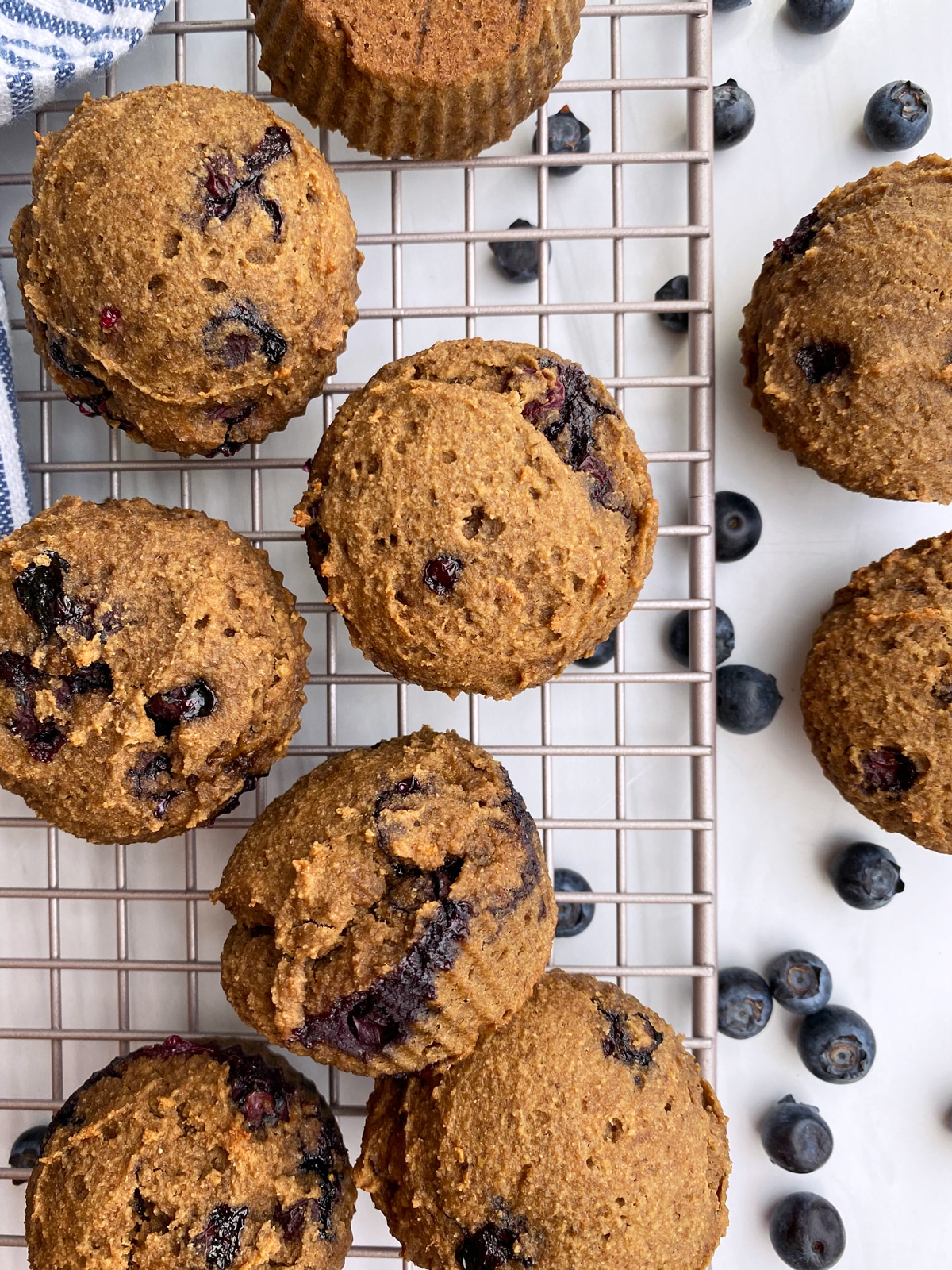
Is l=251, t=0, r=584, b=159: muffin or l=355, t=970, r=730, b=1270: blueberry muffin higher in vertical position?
l=251, t=0, r=584, b=159: muffin

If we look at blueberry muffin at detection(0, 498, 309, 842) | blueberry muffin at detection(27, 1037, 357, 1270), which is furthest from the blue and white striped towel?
blueberry muffin at detection(27, 1037, 357, 1270)

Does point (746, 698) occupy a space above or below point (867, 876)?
above

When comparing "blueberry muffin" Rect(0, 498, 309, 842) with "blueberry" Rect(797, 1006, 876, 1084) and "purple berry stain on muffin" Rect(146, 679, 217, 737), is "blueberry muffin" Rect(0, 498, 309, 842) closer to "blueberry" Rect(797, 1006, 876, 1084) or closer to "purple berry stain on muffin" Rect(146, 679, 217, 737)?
"purple berry stain on muffin" Rect(146, 679, 217, 737)

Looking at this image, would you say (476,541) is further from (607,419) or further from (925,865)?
(925,865)

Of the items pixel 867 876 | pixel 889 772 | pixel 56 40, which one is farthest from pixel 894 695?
pixel 56 40

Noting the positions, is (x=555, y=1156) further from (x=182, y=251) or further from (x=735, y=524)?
(x=182, y=251)

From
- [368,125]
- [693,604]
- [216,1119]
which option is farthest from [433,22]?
[216,1119]
